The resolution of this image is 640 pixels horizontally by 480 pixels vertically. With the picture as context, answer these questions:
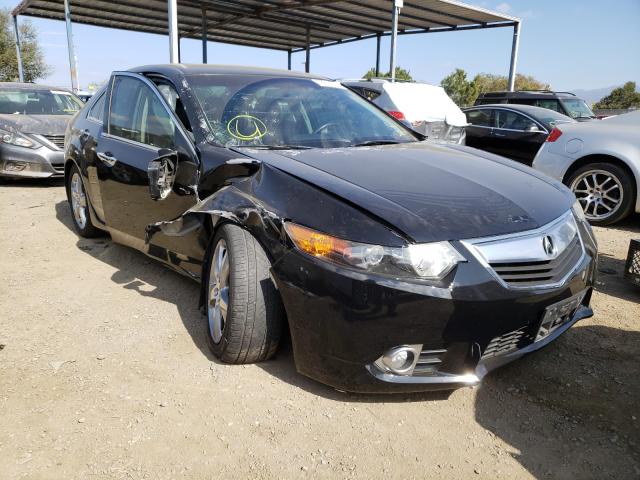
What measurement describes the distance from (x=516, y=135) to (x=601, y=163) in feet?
10.1

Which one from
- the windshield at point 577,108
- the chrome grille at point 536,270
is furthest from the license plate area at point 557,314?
the windshield at point 577,108

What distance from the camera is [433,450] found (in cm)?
201

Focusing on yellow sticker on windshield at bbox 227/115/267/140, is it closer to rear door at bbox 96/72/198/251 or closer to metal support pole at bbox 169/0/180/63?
rear door at bbox 96/72/198/251

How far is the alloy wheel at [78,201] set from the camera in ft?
15.4

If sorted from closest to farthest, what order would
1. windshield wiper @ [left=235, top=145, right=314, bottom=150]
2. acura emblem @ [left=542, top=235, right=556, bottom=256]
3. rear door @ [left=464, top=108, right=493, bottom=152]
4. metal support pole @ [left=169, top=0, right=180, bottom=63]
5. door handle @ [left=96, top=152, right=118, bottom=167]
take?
acura emblem @ [left=542, top=235, right=556, bottom=256]
windshield wiper @ [left=235, top=145, right=314, bottom=150]
door handle @ [left=96, top=152, right=118, bottom=167]
rear door @ [left=464, top=108, right=493, bottom=152]
metal support pole @ [left=169, top=0, right=180, bottom=63]

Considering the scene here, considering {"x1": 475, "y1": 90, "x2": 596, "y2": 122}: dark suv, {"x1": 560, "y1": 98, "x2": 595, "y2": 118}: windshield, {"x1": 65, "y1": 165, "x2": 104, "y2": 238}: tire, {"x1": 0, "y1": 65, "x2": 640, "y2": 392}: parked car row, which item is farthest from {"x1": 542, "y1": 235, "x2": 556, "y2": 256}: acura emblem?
{"x1": 560, "y1": 98, "x2": 595, "y2": 118}: windshield

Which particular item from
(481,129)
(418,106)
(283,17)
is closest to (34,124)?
(418,106)

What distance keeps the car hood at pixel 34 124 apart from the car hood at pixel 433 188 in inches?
254

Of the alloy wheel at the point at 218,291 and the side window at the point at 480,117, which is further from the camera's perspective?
the side window at the point at 480,117

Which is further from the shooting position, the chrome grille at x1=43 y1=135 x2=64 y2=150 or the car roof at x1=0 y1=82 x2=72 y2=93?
the car roof at x1=0 y1=82 x2=72 y2=93

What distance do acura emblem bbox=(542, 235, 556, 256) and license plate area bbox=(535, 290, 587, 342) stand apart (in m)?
0.22

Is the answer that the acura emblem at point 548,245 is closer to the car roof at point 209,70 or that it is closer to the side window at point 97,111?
the car roof at point 209,70

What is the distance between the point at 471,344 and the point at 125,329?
201 cm

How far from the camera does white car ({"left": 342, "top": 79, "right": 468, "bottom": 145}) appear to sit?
7.82 meters
